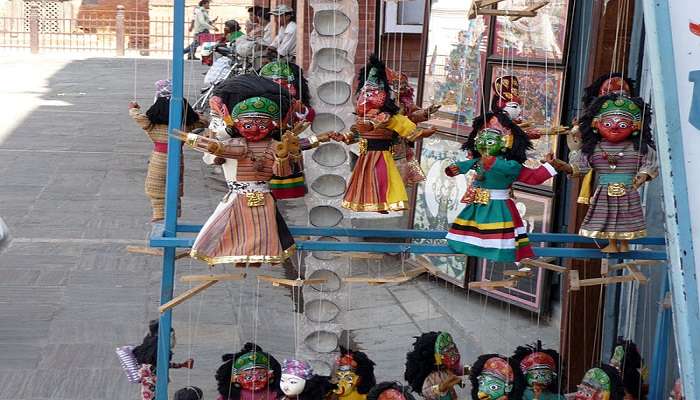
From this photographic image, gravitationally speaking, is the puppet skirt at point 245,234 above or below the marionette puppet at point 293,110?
below

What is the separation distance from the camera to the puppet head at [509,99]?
15.1 feet

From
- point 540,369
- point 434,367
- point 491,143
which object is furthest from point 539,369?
point 491,143

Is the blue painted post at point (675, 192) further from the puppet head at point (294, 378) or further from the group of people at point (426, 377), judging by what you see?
the puppet head at point (294, 378)

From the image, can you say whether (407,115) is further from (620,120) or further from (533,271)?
(533,271)

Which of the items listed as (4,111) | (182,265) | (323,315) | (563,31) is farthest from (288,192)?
(4,111)

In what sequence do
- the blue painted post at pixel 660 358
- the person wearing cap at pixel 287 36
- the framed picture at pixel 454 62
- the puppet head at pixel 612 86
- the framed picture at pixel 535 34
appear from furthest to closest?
the person wearing cap at pixel 287 36, the framed picture at pixel 454 62, the framed picture at pixel 535 34, the blue painted post at pixel 660 358, the puppet head at pixel 612 86

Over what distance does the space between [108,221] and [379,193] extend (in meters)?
5.83

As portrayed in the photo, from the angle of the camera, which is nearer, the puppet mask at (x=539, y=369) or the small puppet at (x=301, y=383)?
the small puppet at (x=301, y=383)

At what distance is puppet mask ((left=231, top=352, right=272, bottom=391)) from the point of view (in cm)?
487

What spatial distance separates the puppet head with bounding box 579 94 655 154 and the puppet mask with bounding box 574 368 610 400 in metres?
1.02

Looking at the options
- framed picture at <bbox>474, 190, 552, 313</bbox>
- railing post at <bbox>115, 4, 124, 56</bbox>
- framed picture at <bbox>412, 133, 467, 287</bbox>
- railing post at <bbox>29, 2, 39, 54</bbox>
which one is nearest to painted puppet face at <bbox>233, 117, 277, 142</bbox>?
framed picture at <bbox>474, 190, 552, 313</bbox>

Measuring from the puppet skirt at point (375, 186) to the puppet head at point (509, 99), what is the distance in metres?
A: 0.56

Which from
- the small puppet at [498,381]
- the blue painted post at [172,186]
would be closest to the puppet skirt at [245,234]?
the blue painted post at [172,186]

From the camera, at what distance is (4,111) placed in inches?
654
